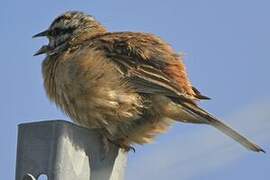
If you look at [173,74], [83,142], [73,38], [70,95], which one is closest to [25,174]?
[83,142]

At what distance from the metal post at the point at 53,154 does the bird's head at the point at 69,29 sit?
3.94 meters

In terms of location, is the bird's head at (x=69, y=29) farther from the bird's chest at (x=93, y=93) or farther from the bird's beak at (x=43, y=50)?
the bird's chest at (x=93, y=93)

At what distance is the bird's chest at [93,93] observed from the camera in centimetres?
555

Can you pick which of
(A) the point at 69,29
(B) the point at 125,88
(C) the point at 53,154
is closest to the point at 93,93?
(B) the point at 125,88

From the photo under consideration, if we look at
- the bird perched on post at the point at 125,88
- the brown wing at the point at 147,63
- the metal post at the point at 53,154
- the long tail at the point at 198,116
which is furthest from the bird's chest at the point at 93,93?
the metal post at the point at 53,154

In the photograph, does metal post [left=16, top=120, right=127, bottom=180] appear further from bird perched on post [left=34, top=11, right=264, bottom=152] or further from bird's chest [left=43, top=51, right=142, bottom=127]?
bird's chest [left=43, top=51, right=142, bottom=127]

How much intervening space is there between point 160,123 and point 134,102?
351mm

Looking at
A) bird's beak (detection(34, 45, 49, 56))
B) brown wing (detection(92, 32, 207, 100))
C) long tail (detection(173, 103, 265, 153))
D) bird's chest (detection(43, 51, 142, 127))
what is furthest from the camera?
bird's beak (detection(34, 45, 49, 56))

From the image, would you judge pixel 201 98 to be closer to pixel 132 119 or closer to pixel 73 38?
pixel 132 119

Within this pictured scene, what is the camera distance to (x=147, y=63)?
5973 mm

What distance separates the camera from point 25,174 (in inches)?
111

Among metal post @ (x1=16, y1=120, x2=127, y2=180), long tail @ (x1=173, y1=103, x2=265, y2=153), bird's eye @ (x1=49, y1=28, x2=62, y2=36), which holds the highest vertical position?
bird's eye @ (x1=49, y1=28, x2=62, y2=36)

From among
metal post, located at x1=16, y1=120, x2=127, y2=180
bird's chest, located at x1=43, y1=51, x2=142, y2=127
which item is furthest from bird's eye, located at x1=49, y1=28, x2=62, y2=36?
metal post, located at x1=16, y1=120, x2=127, y2=180

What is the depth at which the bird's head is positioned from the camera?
7.04m
